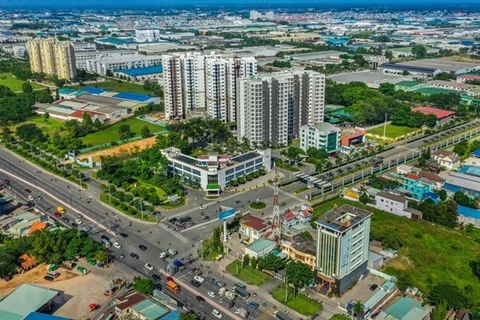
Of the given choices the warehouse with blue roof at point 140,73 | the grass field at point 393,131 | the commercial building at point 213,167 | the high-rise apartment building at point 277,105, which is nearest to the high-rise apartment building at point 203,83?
the high-rise apartment building at point 277,105

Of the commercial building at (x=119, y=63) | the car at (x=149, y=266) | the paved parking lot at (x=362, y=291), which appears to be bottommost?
the paved parking lot at (x=362, y=291)

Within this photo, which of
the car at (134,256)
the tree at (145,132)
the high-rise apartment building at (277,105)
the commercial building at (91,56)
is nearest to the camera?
the car at (134,256)

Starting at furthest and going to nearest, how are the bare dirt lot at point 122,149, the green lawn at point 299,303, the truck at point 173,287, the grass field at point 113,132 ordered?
the grass field at point 113,132 → the bare dirt lot at point 122,149 → the truck at point 173,287 → the green lawn at point 299,303

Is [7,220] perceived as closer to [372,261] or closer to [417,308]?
[372,261]

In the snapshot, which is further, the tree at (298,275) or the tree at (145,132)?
the tree at (145,132)

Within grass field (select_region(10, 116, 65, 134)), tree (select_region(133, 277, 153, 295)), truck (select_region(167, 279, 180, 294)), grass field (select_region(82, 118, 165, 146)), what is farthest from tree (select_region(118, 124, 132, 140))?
tree (select_region(133, 277, 153, 295))

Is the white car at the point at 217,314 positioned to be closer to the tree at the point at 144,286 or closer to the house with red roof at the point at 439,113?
the tree at the point at 144,286

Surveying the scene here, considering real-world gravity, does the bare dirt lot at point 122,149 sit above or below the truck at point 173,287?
above

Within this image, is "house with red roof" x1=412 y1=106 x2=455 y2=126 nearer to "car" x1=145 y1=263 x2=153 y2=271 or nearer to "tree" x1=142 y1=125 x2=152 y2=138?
"tree" x1=142 y1=125 x2=152 y2=138
